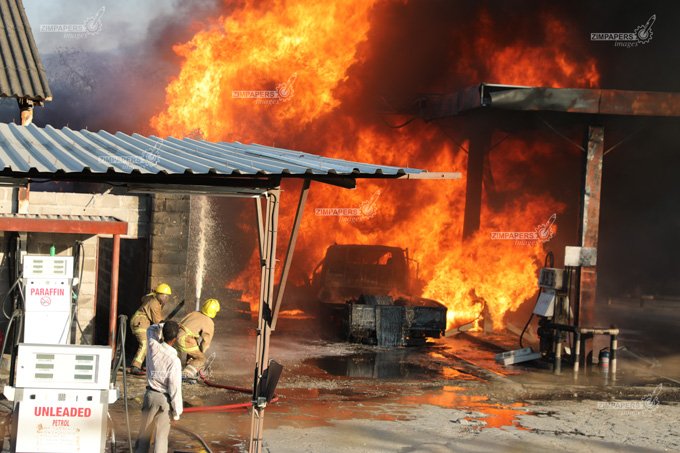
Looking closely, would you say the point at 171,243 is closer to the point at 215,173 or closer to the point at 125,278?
the point at 125,278

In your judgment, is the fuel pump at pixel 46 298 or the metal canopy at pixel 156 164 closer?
the metal canopy at pixel 156 164

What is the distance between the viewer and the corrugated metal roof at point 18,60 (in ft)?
45.1

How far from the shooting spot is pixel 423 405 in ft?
41.4

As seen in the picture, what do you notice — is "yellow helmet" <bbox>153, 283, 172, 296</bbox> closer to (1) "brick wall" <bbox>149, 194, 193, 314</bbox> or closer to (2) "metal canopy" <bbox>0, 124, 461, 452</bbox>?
(1) "brick wall" <bbox>149, 194, 193, 314</bbox>

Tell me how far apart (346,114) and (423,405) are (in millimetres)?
15106

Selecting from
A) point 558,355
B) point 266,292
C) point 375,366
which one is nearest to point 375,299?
point 375,366

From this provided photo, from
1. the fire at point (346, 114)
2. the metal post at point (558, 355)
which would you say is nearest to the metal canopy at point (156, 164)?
the metal post at point (558, 355)

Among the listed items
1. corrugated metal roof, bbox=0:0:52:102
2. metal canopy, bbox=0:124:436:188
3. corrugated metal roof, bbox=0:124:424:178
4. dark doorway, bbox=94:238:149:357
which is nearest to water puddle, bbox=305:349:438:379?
dark doorway, bbox=94:238:149:357

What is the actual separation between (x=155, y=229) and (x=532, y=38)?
48.0 ft

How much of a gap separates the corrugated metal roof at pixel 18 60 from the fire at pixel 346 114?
29.1ft

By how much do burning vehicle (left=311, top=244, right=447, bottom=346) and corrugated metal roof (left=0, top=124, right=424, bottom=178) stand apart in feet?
25.5

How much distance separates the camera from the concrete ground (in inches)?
414

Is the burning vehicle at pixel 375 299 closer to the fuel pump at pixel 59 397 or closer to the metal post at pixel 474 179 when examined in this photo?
the metal post at pixel 474 179

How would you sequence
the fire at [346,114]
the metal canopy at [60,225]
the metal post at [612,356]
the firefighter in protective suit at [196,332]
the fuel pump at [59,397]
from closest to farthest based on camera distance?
1. the fuel pump at [59,397]
2. the metal canopy at [60,225]
3. the firefighter in protective suit at [196,332]
4. the metal post at [612,356]
5. the fire at [346,114]
